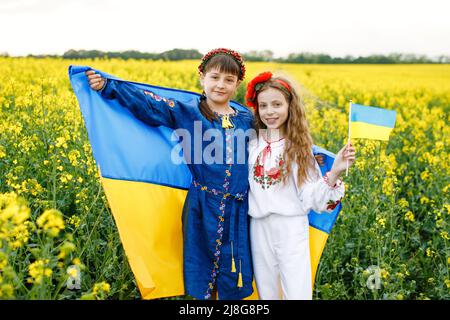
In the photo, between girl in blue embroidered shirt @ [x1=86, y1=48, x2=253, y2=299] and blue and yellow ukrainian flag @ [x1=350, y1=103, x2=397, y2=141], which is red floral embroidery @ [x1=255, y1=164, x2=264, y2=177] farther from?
blue and yellow ukrainian flag @ [x1=350, y1=103, x2=397, y2=141]

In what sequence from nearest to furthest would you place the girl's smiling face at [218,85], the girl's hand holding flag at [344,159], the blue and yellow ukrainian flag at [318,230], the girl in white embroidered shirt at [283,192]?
1. the girl's hand holding flag at [344,159]
2. the girl in white embroidered shirt at [283,192]
3. the girl's smiling face at [218,85]
4. the blue and yellow ukrainian flag at [318,230]

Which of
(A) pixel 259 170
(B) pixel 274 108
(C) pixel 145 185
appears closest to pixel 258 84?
(B) pixel 274 108

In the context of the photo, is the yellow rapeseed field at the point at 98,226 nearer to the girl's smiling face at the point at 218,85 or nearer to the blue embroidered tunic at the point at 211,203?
the girl's smiling face at the point at 218,85

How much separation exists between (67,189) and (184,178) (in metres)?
0.95

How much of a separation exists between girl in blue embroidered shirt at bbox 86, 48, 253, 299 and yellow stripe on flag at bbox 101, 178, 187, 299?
0.15m

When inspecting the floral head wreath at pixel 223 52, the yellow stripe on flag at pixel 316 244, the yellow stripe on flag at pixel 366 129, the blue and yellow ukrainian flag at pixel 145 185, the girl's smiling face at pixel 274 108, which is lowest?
the yellow stripe on flag at pixel 316 244

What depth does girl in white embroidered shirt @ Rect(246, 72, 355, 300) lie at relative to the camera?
244cm

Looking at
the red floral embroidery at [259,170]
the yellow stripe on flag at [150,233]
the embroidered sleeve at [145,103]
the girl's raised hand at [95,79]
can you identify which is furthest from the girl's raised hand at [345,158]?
the girl's raised hand at [95,79]

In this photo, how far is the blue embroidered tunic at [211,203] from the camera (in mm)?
2525

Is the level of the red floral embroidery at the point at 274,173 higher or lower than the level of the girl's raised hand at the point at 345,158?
lower

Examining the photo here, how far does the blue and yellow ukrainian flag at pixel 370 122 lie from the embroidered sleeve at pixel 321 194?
0.30 metres
